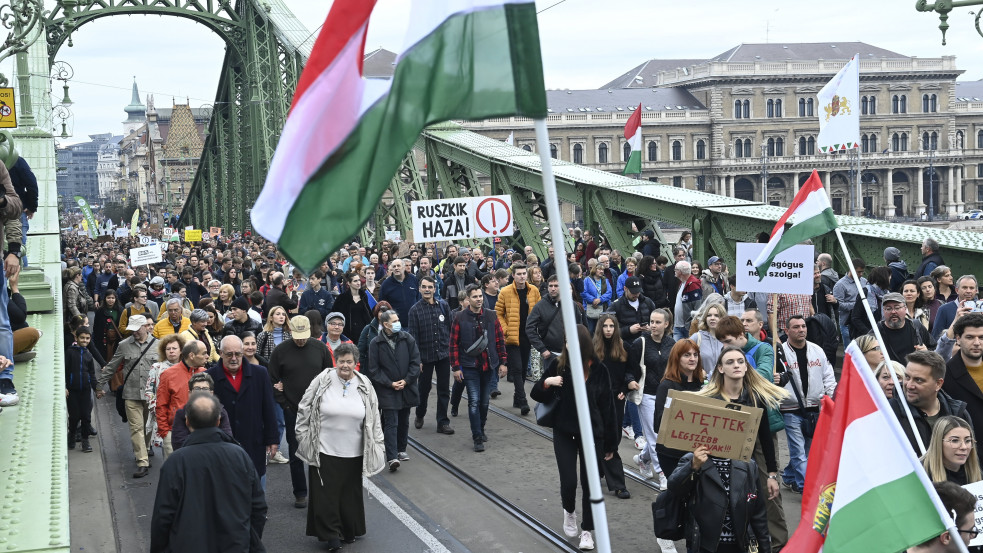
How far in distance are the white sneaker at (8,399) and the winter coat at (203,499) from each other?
0.92 meters

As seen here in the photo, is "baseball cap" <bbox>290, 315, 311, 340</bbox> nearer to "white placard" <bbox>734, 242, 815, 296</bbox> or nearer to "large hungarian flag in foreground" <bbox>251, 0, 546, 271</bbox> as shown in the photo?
"white placard" <bbox>734, 242, 815, 296</bbox>

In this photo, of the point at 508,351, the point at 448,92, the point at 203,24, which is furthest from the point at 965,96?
the point at 448,92

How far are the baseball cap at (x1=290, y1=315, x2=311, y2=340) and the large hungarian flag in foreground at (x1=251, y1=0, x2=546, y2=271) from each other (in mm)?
5667

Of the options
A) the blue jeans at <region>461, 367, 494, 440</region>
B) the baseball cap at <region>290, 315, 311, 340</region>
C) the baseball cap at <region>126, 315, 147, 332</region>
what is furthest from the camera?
the blue jeans at <region>461, 367, 494, 440</region>

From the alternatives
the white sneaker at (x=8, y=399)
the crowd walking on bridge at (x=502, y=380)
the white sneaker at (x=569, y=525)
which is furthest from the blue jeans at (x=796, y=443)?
the white sneaker at (x=8, y=399)

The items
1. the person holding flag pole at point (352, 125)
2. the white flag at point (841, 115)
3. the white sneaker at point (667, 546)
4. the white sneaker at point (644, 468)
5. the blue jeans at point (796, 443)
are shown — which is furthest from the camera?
the white flag at point (841, 115)

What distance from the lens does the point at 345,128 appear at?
3713 mm

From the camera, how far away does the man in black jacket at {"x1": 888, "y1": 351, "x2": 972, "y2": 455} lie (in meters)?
6.36

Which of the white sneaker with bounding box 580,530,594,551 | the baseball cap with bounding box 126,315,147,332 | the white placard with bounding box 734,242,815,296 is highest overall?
the white placard with bounding box 734,242,815,296

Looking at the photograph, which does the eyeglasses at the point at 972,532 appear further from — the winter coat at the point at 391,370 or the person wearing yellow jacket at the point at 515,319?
the person wearing yellow jacket at the point at 515,319

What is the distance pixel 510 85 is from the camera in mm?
3436

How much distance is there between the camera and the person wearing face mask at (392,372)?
1046cm

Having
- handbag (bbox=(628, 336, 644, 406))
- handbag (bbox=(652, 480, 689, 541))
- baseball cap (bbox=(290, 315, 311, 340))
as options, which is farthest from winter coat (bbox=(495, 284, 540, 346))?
handbag (bbox=(652, 480, 689, 541))

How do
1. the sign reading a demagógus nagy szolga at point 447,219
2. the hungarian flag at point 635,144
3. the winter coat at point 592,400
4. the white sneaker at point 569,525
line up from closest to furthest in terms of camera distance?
the winter coat at point 592,400 < the white sneaker at point 569,525 < the sign reading a demagógus nagy szolga at point 447,219 < the hungarian flag at point 635,144
